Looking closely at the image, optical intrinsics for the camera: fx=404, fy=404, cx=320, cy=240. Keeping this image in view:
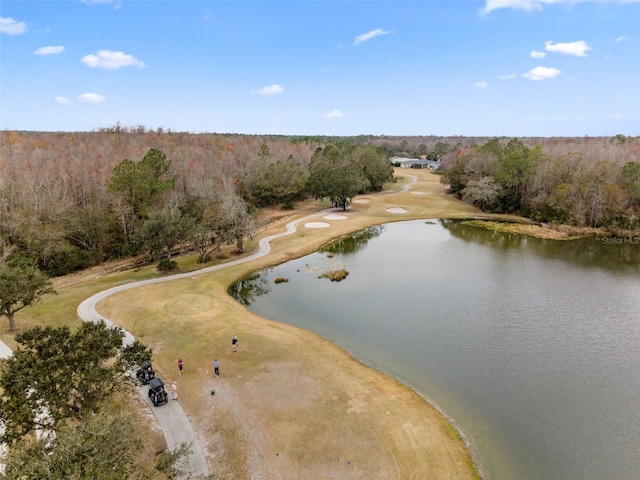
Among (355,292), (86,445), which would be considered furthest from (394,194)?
(86,445)

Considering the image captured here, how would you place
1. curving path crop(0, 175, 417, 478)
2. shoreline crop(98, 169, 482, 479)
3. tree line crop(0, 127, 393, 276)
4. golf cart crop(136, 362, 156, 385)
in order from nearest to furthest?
curving path crop(0, 175, 417, 478) → shoreline crop(98, 169, 482, 479) → golf cart crop(136, 362, 156, 385) → tree line crop(0, 127, 393, 276)

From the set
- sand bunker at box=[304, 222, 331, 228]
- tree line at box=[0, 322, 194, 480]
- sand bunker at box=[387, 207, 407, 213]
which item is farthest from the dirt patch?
sand bunker at box=[387, 207, 407, 213]

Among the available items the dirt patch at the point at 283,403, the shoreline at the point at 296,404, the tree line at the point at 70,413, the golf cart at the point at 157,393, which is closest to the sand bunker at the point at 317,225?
the shoreline at the point at 296,404

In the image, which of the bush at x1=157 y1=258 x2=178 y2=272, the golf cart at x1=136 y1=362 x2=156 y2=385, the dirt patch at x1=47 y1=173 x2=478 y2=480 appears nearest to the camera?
the dirt patch at x1=47 y1=173 x2=478 y2=480

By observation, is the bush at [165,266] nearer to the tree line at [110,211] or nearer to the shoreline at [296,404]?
the tree line at [110,211]

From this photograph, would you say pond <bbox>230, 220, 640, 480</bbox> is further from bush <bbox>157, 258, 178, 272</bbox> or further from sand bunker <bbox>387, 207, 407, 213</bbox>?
sand bunker <bbox>387, 207, 407, 213</bbox>

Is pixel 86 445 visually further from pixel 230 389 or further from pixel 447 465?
pixel 447 465
